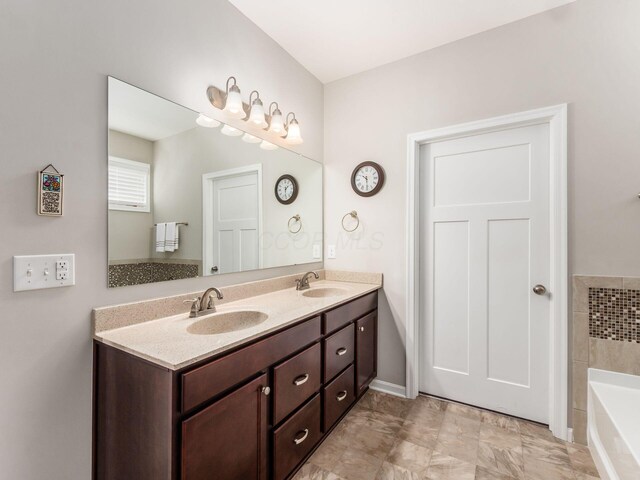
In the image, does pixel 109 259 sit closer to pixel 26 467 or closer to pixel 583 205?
pixel 26 467

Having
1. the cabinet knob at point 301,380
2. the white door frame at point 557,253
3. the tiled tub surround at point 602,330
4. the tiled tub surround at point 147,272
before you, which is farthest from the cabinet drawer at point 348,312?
the tiled tub surround at point 602,330

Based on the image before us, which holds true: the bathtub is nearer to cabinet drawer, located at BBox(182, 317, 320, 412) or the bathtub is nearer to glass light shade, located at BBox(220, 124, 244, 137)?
cabinet drawer, located at BBox(182, 317, 320, 412)

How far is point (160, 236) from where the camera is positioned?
4.99 feet

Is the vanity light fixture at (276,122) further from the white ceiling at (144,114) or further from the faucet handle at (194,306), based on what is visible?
the faucet handle at (194,306)

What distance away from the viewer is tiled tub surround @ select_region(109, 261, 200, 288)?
1.34m

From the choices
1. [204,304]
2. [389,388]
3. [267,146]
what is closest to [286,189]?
[267,146]

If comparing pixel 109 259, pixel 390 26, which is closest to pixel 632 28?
pixel 390 26

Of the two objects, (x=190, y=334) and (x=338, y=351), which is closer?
(x=190, y=334)

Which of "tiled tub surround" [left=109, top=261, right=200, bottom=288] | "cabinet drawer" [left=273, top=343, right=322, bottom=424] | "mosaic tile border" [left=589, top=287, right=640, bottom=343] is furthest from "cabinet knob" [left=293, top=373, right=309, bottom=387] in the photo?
"mosaic tile border" [left=589, top=287, right=640, bottom=343]

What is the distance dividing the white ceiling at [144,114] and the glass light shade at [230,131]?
208 mm

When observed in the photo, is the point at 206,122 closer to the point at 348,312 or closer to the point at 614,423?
the point at 348,312

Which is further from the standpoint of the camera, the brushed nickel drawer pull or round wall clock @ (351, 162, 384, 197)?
round wall clock @ (351, 162, 384, 197)

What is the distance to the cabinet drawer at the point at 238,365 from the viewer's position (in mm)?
1019

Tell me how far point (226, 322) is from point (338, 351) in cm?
71
